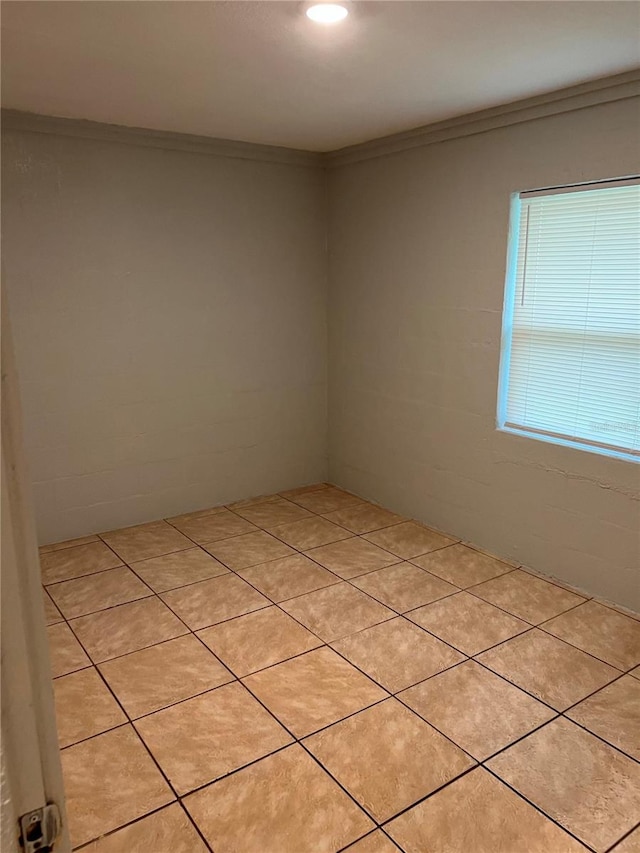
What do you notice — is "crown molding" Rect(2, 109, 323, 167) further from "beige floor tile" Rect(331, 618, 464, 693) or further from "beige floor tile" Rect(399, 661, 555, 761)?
"beige floor tile" Rect(399, 661, 555, 761)

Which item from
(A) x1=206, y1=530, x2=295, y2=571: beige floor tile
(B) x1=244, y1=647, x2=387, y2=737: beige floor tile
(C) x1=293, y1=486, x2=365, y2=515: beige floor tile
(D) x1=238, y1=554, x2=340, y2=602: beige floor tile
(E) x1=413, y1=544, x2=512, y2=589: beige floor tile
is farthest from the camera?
(C) x1=293, y1=486, x2=365, y2=515: beige floor tile

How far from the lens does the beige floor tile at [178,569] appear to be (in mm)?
3287

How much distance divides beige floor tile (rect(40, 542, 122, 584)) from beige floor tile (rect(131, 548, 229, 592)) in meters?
0.18

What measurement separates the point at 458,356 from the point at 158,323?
182cm

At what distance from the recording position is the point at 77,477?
12.4 ft

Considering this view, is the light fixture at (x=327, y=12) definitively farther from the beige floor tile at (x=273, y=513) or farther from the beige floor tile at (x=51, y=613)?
the beige floor tile at (x=273, y=513)

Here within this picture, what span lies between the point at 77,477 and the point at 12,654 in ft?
10.8

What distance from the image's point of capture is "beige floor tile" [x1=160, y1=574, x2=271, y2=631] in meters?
2.95

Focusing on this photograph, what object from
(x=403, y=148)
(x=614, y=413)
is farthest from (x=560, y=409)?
(x=403, y=148)

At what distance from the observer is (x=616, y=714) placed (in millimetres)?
2287

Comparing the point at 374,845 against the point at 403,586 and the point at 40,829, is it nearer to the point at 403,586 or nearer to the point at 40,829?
the point at 40,829

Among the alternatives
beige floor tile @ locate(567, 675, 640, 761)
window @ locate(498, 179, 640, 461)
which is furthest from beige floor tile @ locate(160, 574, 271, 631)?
window @ locate(498, 179, 640, 461)

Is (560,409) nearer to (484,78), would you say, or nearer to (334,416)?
(484,78)

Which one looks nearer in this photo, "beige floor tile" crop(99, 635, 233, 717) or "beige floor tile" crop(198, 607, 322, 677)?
"beige floor tile" crop(99, 635, 233, 717)
